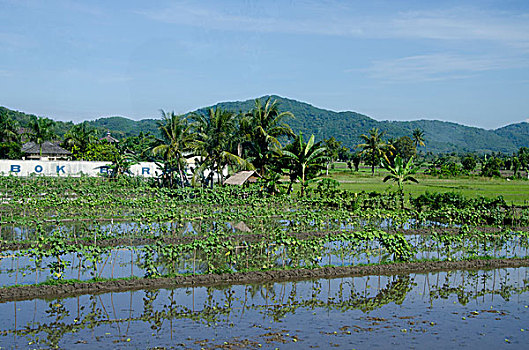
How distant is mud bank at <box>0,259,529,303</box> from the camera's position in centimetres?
1370

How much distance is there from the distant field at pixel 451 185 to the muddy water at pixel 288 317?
88.0ft

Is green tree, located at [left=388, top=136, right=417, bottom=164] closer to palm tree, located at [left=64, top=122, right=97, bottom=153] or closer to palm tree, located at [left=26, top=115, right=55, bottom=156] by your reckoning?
palm tree, located at [left=64, top=122, right=97, bottom=153]

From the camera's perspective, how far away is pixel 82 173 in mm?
46469

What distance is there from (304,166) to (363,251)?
1565cm

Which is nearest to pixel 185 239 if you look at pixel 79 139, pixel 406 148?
pixel 79 139

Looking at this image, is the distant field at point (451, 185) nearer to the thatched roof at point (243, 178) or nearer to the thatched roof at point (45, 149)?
the thatched roof at point (243, 178)

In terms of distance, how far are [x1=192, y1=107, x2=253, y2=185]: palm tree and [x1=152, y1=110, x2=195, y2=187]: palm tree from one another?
82cm

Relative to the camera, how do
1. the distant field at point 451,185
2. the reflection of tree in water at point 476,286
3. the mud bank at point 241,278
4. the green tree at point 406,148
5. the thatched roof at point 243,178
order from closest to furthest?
the mud bank at point 241,278 → the reflection of tree in water at point 476,286 → the thatched roof at point 243,178 → the distant field at point 451,185 → the green tree at point 406,148

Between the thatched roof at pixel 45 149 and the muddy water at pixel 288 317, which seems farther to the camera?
the thatched roof at pixel 45 149

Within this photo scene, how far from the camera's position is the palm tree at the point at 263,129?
135ft

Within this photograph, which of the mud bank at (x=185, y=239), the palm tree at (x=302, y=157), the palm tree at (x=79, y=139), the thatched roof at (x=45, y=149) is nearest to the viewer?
the mud bank at (x=185, y=239)

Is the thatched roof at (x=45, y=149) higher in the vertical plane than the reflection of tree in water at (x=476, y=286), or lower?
higher

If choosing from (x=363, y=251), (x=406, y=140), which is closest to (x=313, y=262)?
(x=363, y=251)

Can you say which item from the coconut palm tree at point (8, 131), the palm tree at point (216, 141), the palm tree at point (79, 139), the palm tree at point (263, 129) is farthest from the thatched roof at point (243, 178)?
the coconut palm tree at point (8, 131)
